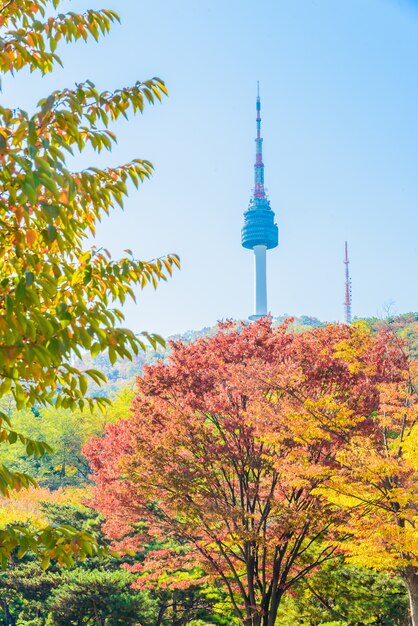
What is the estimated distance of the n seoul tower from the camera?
130m

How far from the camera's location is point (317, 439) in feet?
36.3

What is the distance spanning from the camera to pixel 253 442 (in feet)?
41.4

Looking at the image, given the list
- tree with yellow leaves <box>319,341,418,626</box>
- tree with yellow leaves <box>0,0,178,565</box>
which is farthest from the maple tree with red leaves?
tree with yellow leaves <box>0,0,178,565</box>

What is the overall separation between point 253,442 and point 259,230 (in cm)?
11978

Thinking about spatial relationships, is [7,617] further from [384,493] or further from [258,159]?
[258,159]

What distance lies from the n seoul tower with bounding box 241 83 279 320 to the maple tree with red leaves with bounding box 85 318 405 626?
4332 inches

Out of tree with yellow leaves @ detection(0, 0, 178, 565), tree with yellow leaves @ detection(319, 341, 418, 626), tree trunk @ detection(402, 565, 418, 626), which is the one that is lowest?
tree trunk @ detection(402, 565, 418, 626)

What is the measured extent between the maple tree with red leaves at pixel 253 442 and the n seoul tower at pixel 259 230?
110m

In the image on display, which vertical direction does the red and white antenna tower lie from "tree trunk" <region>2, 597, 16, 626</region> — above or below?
above

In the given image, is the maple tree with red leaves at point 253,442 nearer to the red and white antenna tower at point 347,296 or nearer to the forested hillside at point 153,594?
the forested hillside at point 153,594

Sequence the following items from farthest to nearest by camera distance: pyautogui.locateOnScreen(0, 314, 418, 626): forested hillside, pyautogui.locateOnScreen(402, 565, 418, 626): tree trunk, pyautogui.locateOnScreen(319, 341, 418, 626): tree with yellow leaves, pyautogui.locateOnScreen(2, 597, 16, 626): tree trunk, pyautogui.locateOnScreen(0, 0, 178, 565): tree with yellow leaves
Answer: pyautogui.locateOnScreen(2, 597, 16, 626): tree trunk
pyautogui.locateOnScreen(0, 314, 418, 626): forested hillside
pyautogui.locateOnScreen(402, 565, 418, 626): tree trunk
pyautogui.locateOnScreen(319, 341, 418, 626): tree with yellow leaves
pyautogui.locateOnScreen(0, 0, 178, 565): tree with yellow leaves

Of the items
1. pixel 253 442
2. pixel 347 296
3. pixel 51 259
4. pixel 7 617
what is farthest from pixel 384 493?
pixel 347 296

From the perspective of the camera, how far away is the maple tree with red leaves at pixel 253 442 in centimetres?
1095

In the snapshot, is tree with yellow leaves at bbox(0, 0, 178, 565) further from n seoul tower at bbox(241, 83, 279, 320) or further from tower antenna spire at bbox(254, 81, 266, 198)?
tower antenna spire at bbox(254, 81, 266, 198)
